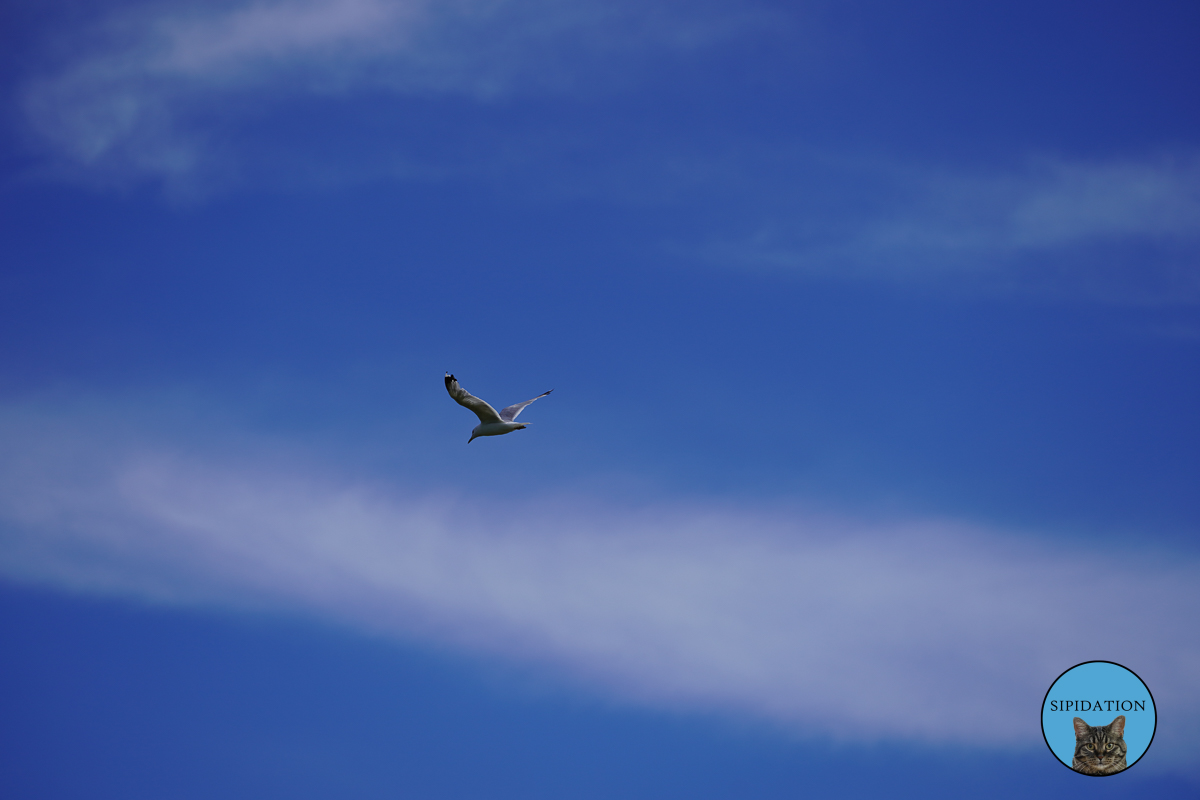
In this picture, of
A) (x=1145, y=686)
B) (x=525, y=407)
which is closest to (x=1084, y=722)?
(x=1145, y=686)

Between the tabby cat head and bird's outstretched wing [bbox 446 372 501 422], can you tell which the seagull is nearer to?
bird's outstretched wing [bbox 446 372 501 422]

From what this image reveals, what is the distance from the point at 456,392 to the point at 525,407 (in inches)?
136

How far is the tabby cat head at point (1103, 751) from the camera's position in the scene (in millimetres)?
28297

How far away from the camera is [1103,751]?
2838cm

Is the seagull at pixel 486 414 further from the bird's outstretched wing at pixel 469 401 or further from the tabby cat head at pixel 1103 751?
the tabby cat head at pixel 1103 751

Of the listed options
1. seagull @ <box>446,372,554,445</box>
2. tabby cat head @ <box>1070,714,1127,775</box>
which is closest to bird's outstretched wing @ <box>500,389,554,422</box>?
seagull @ <box>446,372,554,445</box>

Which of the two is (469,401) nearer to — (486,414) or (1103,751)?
(486,414)

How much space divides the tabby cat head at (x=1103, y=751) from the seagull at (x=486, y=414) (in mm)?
20828

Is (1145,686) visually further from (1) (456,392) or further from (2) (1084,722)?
(1) (456,392)

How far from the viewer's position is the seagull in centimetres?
3734

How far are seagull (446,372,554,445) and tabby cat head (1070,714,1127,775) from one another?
820 inches

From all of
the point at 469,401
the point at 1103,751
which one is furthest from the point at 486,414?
the point at 1103,751

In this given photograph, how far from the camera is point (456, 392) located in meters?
37.4

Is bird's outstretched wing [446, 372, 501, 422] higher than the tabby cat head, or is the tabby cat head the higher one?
bird's outstretched wing [446, 372, 501, 422]
